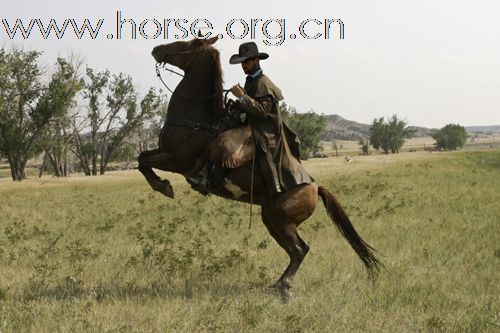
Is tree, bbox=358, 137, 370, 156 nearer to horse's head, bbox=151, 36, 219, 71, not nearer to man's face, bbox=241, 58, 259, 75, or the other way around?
man's face, bbox=241, 58, 259, 75

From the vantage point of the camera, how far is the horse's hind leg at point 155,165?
6332 mm

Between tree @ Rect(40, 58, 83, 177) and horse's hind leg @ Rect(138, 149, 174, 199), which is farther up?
tree @ Rect(40, 58, 83, 177)

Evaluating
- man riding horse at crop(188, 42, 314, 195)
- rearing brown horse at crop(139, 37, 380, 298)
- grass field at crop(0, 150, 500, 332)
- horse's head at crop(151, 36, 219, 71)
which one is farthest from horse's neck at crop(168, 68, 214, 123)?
grass field at crop(0, 150, 500, 332)

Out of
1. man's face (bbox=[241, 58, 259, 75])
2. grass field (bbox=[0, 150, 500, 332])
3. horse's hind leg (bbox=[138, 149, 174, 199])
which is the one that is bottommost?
grass field (bbox=[0, 150, 500, 332])

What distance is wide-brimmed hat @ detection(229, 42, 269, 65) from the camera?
21.7 feet

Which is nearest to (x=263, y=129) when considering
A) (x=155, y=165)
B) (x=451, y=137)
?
(x=155, y=165)

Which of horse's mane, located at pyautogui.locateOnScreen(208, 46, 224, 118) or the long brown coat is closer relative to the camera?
the long brown coat

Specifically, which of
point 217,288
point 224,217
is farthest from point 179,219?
point 217,288

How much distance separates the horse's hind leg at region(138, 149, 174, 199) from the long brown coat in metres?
1.25

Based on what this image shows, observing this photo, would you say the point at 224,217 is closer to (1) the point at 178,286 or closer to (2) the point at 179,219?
(2) the point at 179,219

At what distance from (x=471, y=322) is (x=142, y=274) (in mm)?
4900

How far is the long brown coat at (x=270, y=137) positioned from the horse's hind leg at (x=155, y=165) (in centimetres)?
125

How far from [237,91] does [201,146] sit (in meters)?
0.88

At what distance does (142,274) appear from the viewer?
7844 mm
